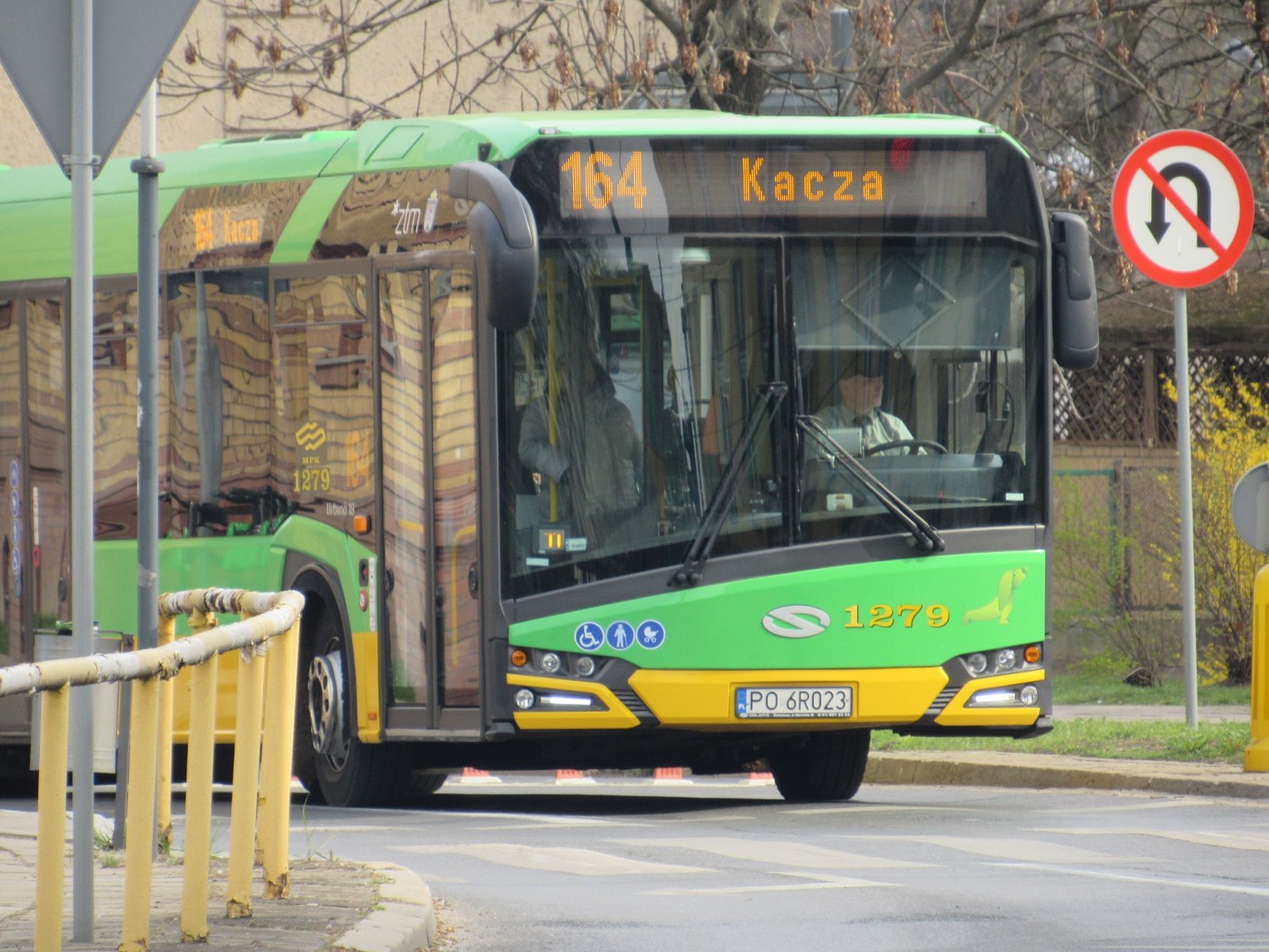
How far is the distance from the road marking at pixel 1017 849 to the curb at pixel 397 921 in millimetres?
2470

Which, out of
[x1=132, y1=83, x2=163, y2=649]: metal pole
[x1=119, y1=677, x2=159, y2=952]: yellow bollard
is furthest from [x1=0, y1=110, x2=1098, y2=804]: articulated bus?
[x1=119, y1=677, x2=159, y2=952]: yellow bollard

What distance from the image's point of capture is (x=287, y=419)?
12.5 metres

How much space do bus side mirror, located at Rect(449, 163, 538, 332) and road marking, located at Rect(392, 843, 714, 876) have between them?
222 cm

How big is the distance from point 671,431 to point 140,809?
18.7ft

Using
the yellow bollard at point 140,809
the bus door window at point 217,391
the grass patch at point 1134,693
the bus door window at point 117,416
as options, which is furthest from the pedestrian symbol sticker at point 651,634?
the grass patch at point 1134,693

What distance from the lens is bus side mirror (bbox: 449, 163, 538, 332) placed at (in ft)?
35.4

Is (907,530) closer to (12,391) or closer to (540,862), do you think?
(540,862)

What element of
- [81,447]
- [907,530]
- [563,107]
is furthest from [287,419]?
[563,107]

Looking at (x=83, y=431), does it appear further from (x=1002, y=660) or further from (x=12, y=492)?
(x=12, y=492)

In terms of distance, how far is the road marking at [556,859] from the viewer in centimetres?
904

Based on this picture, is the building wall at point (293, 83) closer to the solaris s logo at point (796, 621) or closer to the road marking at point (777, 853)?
the solaris s logo at point (796, 621)

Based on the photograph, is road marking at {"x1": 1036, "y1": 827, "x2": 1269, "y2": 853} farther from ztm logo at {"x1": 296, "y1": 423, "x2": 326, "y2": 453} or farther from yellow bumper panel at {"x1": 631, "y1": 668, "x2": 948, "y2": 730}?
ztm logo at {"x1": 296, "y1": 423, "x2": 326, "y2": 453}

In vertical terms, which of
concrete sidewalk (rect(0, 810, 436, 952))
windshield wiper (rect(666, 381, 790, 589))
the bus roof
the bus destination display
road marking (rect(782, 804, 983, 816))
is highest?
the bus roof

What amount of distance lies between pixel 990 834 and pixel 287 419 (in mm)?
4061
